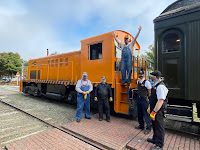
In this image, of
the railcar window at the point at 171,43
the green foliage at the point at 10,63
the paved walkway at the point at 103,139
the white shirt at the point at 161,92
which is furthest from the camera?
the green foliage at the point at 10,63

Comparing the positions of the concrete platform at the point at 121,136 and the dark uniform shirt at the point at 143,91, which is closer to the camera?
the concrete platform at the point at 121,136

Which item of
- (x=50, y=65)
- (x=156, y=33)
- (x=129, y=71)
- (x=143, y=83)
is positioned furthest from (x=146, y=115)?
(x=50, y=65)

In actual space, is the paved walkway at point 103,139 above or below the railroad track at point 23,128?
above

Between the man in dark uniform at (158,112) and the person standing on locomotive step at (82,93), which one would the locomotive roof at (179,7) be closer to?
the man in dark uniform at (158,112)

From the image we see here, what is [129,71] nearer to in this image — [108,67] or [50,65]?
[108,67]

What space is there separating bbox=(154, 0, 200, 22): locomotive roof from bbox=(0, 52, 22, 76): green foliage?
3138cm

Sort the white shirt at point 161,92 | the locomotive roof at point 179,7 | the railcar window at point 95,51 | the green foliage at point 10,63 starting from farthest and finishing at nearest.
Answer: the green foliage at point 10,63
the railcar window at point 95,51
the locomotive roof at point 179,7
the white shirt at point 161,92

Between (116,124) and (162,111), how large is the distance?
80.4 inches

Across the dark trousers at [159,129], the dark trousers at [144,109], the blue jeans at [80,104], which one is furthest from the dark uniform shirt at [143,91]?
the blue jeans at [80,104]

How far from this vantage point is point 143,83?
4062mm

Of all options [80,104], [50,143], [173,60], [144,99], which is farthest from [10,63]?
[173,60]

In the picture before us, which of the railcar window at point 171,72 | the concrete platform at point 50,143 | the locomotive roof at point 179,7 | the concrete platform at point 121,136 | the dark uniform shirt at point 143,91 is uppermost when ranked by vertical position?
the locomotive roof at point 179,7

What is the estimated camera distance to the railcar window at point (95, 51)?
18.2ft

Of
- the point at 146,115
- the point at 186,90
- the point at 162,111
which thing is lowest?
the point at 146,115
